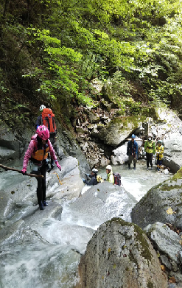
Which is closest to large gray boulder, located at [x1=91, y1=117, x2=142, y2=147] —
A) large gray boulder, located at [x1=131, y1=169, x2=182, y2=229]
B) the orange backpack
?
the orange backpack

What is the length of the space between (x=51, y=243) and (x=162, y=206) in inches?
102

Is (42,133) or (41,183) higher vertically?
(42,133)

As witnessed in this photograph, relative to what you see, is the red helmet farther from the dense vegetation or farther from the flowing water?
the dense vegetation

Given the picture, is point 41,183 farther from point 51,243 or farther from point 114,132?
point 114,132

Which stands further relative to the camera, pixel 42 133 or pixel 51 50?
pixel 51 50

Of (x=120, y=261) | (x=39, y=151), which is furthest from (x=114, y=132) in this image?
(x=120, y=261)

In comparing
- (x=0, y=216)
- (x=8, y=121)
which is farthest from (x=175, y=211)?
(x=8, y=121)

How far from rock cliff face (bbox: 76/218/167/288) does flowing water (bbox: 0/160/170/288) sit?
337mm

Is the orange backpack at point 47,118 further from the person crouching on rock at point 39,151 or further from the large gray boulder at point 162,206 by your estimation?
the large gray boulder at point 162,206

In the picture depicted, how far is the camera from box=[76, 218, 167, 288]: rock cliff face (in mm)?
2080

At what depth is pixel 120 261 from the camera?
228cm

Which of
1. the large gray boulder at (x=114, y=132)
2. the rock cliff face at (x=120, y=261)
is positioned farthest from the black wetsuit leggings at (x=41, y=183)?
the large gray boulder at (x=114, y=132)

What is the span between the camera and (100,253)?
2.54 metres

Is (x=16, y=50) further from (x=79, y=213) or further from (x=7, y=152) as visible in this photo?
(x=79, y=213)
